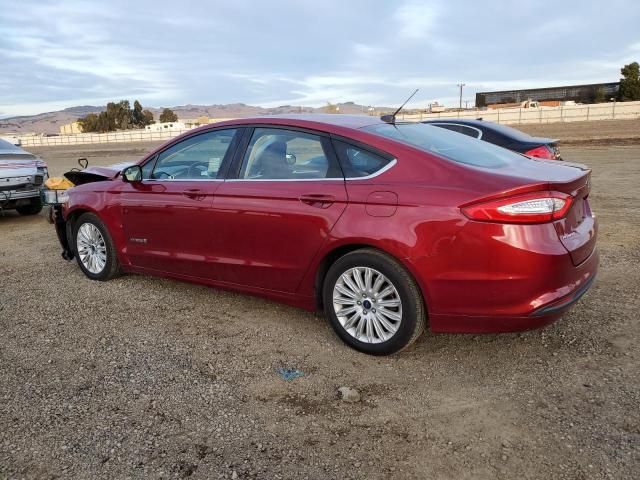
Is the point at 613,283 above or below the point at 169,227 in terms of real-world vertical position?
below

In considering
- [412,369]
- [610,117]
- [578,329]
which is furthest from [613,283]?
[610,117]

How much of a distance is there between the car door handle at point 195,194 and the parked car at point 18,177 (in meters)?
6.31

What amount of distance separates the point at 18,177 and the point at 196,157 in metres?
6.25

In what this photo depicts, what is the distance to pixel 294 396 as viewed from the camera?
341cm

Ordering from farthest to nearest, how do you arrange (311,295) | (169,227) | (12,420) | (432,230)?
(169,227) → (311,295) → (432,230) → (12,420)

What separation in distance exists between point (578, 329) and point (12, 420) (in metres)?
3.83

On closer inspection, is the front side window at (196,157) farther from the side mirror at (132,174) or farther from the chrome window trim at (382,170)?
the chrome window trim at (382,170)

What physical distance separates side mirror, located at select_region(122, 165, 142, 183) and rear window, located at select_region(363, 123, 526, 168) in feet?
7.78

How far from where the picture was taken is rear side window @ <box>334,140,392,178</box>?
3.79 meters

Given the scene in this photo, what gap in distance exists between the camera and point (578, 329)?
4.19 meters

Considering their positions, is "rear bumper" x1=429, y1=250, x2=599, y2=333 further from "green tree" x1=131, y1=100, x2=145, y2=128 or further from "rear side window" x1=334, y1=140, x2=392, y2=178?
"green tree" x1=131, y1=100, x2=145, y2=128

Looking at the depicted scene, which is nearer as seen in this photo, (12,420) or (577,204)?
(12,420)

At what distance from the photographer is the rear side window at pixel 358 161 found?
3787 mm

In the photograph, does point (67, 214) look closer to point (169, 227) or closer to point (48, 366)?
point (169, 227)
